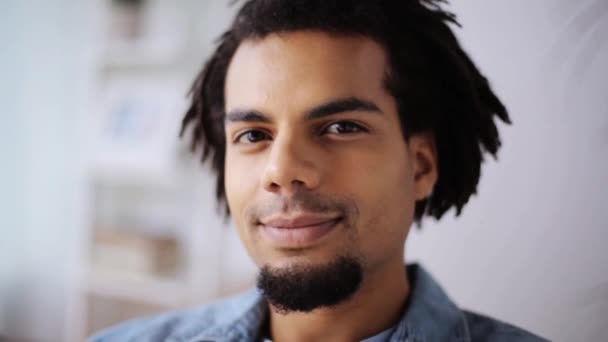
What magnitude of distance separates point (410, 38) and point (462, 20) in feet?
0.29

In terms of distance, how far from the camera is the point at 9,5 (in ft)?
6.79

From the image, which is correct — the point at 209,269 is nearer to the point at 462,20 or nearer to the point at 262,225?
the point at 262,225

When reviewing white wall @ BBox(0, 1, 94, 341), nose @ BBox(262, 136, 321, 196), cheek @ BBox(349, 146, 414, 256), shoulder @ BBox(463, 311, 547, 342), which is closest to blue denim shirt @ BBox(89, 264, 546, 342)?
shoulder @ BBox(463, 311, 547, 342)

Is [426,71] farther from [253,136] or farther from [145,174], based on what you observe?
[145,174]

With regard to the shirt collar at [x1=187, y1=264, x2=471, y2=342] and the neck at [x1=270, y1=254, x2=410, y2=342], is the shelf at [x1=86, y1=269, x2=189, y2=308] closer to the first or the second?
the shirt collar at [x1=187, y1=264, x2=471, y2=342]

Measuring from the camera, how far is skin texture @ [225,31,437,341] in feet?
2.35

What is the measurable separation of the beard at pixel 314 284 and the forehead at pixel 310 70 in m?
0.22

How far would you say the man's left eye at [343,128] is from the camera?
29.2 inches

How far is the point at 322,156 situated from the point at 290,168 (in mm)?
55

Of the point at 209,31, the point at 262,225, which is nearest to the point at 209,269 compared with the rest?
the point at 209,31

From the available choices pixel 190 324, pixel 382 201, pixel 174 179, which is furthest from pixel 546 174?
pixel 174 179

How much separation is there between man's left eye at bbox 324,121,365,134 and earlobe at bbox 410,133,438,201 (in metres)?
0.11

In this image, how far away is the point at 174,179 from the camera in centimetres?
174

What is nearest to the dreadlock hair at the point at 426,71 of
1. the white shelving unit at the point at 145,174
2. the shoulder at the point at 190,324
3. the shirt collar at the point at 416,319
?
the shirt collar at the point at 416,319
